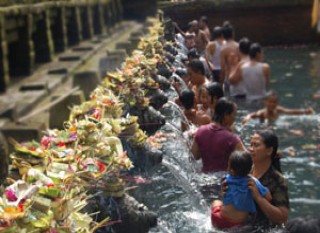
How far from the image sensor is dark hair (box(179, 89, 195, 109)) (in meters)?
7.79

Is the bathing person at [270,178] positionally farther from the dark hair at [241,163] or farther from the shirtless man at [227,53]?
the shirtless man at [227,53]

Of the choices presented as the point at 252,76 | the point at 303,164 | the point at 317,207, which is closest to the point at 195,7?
the point at 252,76

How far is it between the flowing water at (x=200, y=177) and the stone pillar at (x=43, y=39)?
8.88 meters

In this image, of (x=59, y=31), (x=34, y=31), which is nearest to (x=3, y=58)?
(x=34, y=31)

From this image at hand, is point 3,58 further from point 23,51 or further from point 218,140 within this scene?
point 218,140

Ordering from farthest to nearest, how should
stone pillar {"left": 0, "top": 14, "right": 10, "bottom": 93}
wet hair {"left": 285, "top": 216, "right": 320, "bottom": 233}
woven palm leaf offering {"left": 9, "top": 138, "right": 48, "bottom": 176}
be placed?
1. stone pillar {"left": 0, "top": 14, "right": 10, "bottom": 93}
2. wet hair {"left": 285, "top": 216, "right": 320, "bottom": 233}
3. woven palm leaf offering {"left": 9, "top": 138, "right": 48, "bottom": 176}

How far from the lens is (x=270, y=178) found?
523cm

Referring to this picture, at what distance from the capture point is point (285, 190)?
5227 millimetres

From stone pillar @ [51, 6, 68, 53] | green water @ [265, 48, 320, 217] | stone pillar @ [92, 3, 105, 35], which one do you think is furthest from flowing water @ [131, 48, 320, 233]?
stone pillar @ [92, 3, 105, 35]

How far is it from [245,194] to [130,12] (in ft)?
110

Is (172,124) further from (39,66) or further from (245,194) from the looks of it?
(39,66)

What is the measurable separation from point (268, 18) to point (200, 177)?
18.7 meters

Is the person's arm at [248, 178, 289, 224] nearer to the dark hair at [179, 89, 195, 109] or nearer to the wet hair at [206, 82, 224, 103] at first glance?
the wet hair at [206, 82, 224, 103]

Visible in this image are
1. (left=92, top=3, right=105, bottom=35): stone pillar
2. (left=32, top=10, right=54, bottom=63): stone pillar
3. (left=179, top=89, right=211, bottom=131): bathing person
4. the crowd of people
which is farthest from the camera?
(left=92, top=3, right=105, bottom=35): stone pillar
